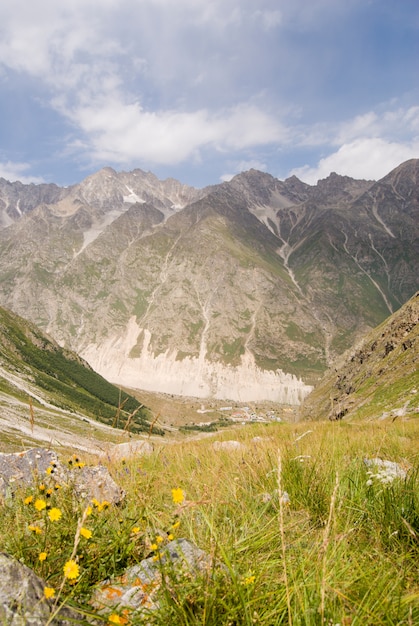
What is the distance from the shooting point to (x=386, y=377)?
42.2 meters

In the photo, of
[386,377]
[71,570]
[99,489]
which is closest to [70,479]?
[99,489]

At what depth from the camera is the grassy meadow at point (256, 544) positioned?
1.99 meters

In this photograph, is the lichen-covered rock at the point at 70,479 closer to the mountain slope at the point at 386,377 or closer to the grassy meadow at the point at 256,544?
the grassy meadow at the point at 256,544

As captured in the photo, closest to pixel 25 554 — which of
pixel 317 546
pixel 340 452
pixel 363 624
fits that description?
pixel 317 546

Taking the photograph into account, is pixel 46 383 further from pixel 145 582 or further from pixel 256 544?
pixel 256 544

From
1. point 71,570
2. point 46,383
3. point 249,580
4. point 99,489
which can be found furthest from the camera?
point 46,383

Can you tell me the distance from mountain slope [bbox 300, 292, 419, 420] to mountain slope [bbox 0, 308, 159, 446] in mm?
53473

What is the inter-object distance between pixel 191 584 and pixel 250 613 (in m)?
0.38

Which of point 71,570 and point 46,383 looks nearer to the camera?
point 71,570

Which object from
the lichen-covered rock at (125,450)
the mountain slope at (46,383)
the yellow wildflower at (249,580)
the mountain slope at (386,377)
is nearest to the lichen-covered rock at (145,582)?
the yellow wildflower at (249,580)

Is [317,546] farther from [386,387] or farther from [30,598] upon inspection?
[386,387]

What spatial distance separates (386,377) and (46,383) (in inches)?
4942

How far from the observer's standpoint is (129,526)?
10.1 ft

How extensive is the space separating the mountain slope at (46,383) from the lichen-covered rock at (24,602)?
7974 cm
